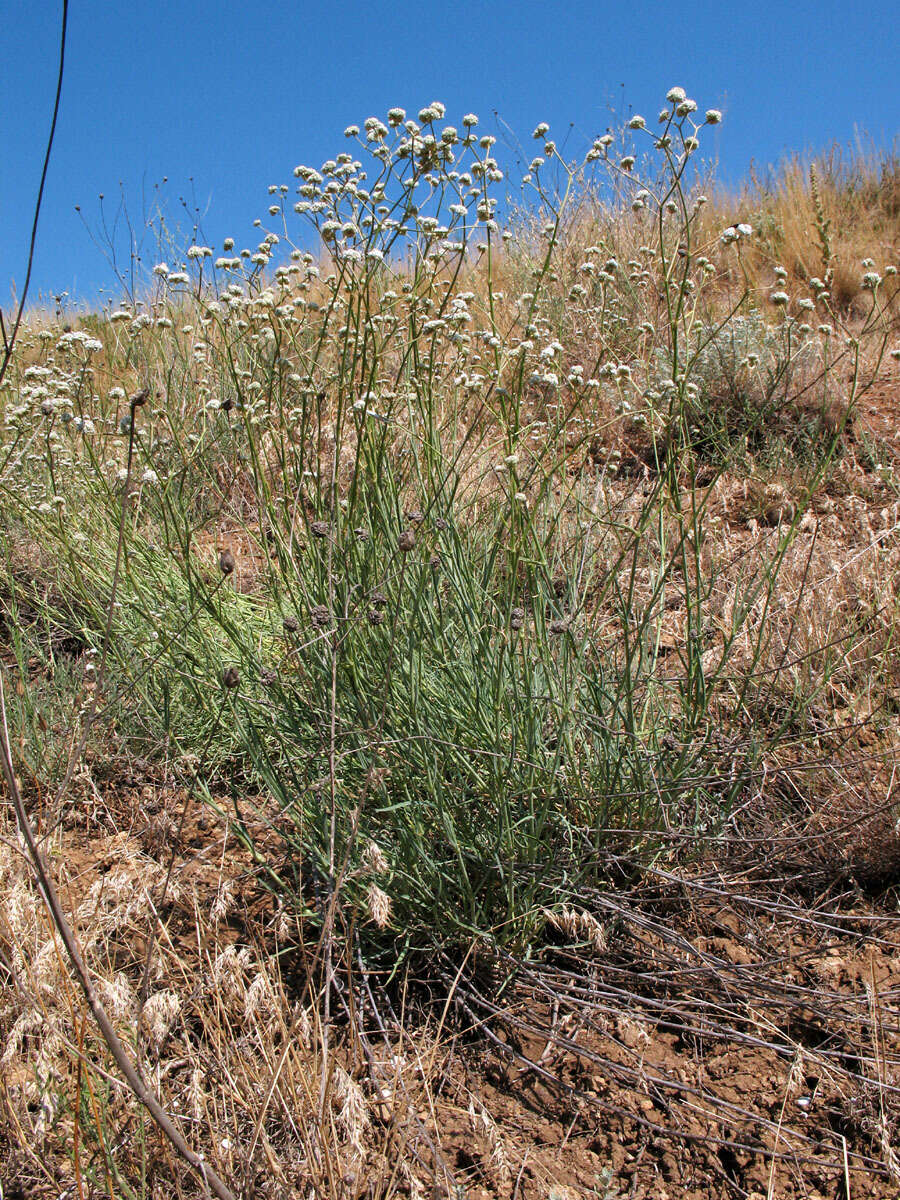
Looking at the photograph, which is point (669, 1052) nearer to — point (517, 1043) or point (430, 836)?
point (517, 1043)

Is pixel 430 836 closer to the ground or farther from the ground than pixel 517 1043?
farther from the ground

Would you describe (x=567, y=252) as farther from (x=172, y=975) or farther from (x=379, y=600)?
(x=172, y=975)

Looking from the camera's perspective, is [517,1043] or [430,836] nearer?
[517,1043]

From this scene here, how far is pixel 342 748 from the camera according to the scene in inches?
78.9

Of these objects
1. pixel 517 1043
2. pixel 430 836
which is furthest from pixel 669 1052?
pixel 430 836

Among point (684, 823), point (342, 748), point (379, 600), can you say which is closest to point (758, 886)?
point (684, 823)

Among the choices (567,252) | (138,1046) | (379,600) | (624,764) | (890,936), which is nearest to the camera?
(138,1046)

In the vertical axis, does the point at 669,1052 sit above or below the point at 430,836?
below

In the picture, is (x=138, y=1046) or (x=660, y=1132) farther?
(x=660, y=1132)

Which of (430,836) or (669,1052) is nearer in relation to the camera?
(669,1052)

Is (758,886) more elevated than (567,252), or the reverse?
(567,252)

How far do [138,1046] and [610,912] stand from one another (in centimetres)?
116

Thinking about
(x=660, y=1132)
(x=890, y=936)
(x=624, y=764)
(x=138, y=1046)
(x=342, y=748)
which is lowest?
(x=660, y=1132)

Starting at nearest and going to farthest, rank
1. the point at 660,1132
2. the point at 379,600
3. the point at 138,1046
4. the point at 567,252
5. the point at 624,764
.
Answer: the point at 138,1046, the point at 660,1132, the point at 379,600, the point at 624,764, the point at 567,252
